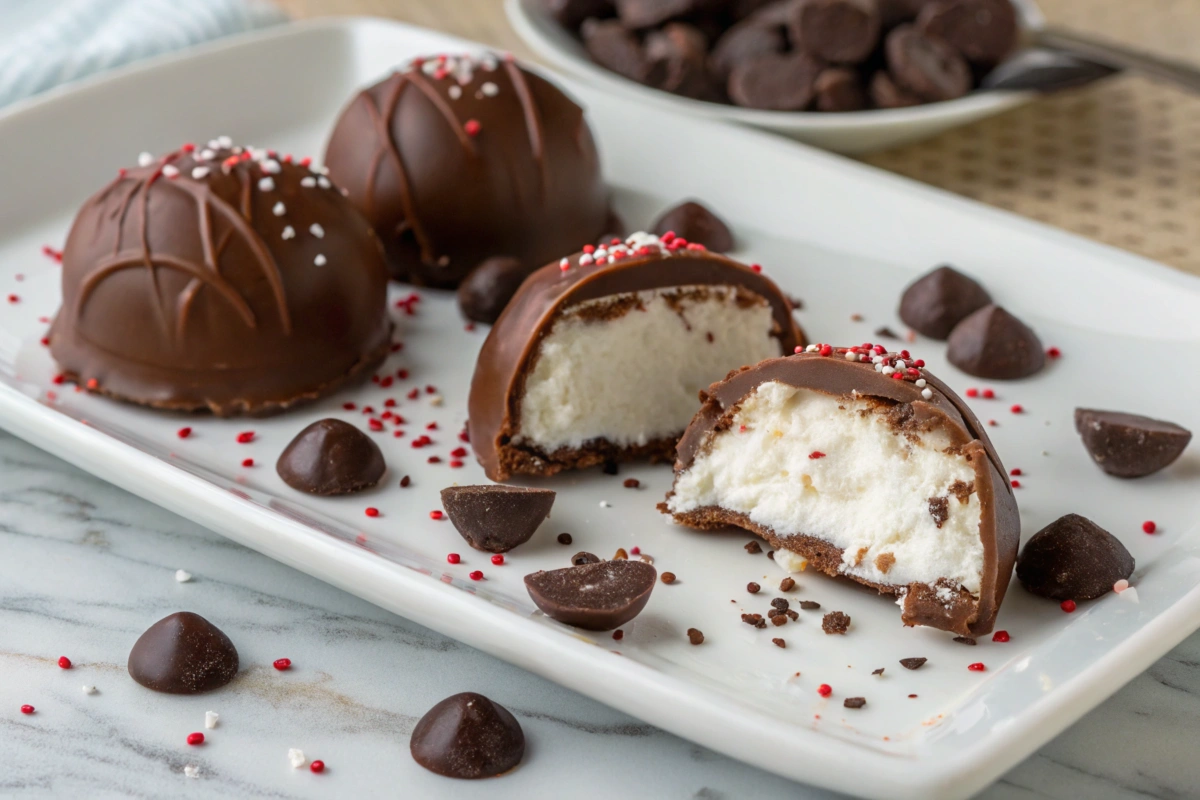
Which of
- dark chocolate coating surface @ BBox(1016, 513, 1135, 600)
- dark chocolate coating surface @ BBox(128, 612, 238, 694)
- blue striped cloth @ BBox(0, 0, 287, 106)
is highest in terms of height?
dark chocolate coating surface @ BBox(1016, 513, 1135, 600)

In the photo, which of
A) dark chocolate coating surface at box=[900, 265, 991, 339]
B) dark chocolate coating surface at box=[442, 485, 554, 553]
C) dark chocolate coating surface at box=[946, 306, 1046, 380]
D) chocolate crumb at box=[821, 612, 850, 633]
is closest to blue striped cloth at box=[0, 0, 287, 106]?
dark chocolate coating surface at box=[442, 485, 554, 553]

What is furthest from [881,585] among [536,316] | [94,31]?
[94,31]

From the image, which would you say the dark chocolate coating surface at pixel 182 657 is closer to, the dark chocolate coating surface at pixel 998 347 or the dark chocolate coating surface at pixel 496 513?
the dark chocolate coating surface at pixel 496 513

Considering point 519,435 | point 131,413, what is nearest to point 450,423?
point 519,435

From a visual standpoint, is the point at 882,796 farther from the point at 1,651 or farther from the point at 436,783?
the point at 1,651

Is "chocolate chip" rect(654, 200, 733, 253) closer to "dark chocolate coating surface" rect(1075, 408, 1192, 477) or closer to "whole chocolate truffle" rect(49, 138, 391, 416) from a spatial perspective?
"whole chocolate truffle" rect(49, 138, 391, 416)

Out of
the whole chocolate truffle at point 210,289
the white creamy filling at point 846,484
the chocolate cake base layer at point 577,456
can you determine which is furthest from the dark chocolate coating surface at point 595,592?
the whole chocolate truffle at point 210,289
